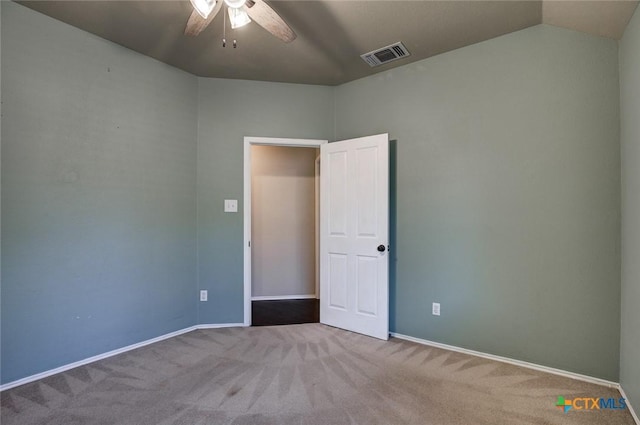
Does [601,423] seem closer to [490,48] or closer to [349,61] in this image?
[490,48]

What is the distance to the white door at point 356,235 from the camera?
10.4 feet

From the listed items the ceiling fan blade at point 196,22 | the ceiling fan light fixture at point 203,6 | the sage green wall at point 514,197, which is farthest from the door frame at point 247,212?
the ceiling fan light fixture at point 203,6

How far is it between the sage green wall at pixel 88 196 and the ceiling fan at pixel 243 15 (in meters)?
1.21

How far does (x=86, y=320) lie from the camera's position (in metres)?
2.67

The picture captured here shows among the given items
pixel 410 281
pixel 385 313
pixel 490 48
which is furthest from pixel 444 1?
pixel 385 313

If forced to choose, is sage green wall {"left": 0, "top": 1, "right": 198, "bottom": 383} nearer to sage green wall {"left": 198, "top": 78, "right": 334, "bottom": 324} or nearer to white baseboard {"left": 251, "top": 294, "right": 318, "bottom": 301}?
sage green wall {"left": 198, "top": 78, "right": 334, "bottom": 324}

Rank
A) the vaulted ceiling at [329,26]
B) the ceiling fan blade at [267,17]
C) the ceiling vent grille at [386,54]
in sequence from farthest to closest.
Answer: the ceiling vent grille at [386,54], the vaulted ceiling at [329,26], the ceiling fan blade at [267,17]

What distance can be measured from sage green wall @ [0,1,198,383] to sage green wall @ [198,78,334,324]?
131mm

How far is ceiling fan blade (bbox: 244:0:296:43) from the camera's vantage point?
189 centimetres

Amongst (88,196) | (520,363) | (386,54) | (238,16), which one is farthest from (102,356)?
(386,54)

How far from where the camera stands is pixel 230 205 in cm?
357

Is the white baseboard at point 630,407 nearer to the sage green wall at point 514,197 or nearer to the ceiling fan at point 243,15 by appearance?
the sage green wall at point 514,197

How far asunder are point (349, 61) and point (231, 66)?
1175mm

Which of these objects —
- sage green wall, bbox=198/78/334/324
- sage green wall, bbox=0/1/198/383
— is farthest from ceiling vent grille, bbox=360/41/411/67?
sage green wall, bbox=0/1/198/383
